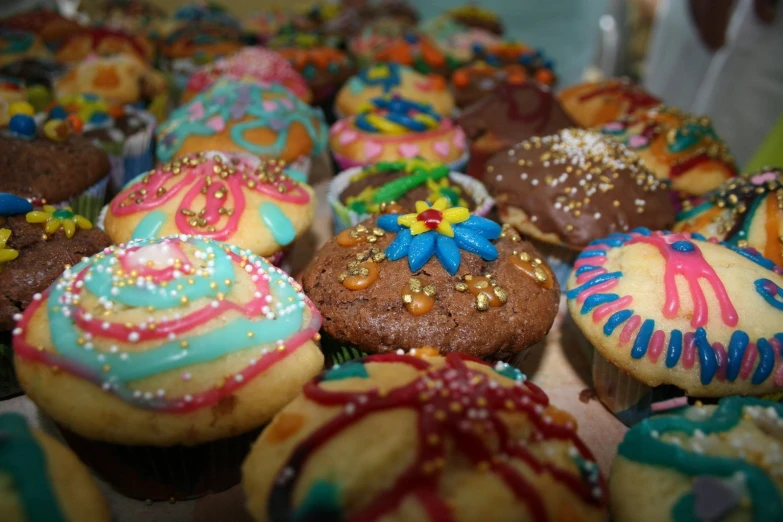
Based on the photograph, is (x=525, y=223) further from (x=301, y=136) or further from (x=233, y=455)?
(x=233, y=455)

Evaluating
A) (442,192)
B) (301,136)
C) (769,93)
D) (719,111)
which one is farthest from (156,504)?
(719,111)

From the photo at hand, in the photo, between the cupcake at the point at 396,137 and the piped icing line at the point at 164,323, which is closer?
the piped icing line at the point at 164,323

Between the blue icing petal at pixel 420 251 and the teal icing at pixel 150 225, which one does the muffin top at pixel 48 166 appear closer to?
the teal icing at pixel 150 225

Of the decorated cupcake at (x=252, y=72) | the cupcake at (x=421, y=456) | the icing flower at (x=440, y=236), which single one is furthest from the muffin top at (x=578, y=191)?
the decorated cupcake at (x=252, y=72)

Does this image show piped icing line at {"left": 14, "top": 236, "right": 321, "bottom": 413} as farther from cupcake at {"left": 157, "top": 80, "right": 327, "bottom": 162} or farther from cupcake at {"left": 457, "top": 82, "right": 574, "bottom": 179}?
cupcake at {"left": 457, "top": 82, "right": 574, "bottom": 179}

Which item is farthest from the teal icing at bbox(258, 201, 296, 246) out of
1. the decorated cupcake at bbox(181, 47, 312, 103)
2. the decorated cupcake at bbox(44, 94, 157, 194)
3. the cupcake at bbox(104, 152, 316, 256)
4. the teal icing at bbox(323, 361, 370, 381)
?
the decorated cupcake at bbox(181, 47, 312, 103)

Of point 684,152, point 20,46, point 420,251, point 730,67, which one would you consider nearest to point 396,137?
point 420,251

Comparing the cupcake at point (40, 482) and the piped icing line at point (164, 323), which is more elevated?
the piped icing line at point (164, 323)
